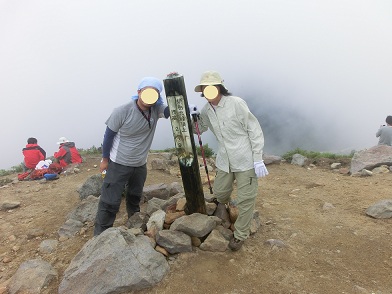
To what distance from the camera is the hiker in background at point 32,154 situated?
1083cm

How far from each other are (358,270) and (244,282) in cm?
143

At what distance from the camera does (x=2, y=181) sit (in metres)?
10.4

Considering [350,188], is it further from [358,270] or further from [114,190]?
[114,190]

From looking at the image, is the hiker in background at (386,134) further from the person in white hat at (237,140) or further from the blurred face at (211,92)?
the blurred face at (211,92)

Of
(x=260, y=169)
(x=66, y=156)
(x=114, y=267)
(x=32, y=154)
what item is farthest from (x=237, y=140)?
(x=32, y=154)

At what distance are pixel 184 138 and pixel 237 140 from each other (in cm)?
68

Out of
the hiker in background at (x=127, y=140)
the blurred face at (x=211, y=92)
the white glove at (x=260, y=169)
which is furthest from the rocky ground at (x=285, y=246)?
the blurred face at (x=211, y=92)

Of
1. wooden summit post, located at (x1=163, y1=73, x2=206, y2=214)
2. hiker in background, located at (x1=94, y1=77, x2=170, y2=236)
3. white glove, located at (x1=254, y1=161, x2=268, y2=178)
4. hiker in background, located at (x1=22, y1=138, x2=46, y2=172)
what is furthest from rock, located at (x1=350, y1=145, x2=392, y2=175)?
hiker in background, located at (x1=22, y1=138, x2=46, y2=172)

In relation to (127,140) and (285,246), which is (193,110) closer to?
(127,140)

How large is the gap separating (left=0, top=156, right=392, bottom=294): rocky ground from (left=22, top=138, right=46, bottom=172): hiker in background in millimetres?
3442

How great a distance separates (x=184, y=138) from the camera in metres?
4.12

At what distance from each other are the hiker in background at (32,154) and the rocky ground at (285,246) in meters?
3.44

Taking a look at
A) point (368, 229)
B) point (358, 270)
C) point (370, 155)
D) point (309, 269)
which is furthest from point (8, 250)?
point (370, 155)

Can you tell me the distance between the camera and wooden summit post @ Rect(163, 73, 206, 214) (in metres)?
3.97
